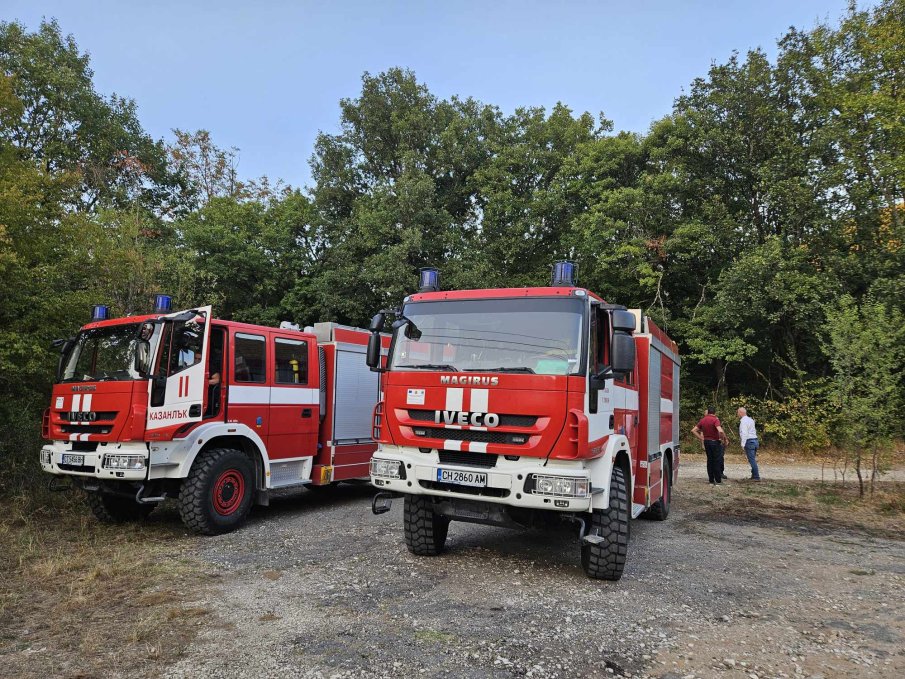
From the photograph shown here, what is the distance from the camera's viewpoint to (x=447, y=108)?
2530 centimetres

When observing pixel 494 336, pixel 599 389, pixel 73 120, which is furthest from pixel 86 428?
pixel 73 120

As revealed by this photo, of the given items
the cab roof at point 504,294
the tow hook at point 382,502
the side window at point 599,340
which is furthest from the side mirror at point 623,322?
the tow hook at point 382,502

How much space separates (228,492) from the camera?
7543 millimetres

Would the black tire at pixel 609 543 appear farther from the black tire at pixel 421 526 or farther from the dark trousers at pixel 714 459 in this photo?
the dark trousers at pixel 714 459

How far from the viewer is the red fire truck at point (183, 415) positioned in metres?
6.89

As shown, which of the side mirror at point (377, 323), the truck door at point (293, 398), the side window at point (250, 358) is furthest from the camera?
the truck door at point (293, 398)

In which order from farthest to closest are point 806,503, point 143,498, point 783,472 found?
point 783,472, point 806,503, point 143,498

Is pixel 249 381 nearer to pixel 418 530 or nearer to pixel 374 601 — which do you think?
pixel 418 530

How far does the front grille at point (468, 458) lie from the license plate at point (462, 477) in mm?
127

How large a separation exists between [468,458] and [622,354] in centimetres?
172

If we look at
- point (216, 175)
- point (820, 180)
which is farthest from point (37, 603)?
point (216, 175)

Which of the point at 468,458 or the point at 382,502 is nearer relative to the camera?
the point at 468,458

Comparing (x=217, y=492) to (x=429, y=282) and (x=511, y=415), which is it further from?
(x=511, y=415)

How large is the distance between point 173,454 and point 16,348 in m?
3.59
